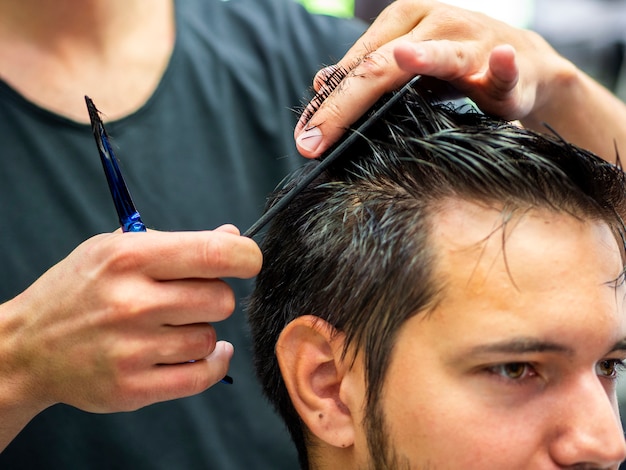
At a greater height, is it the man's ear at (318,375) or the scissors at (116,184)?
the scissors at (116,184)

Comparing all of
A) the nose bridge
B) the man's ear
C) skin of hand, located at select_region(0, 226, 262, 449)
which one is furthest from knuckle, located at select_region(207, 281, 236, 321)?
the nose bridge

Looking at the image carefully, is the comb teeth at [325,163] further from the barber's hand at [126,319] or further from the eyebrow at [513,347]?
the eyebrow at [513,347]

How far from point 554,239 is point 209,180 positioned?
0.75 m

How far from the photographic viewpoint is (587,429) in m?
0.99

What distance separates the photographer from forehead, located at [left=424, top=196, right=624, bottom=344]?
100 cm

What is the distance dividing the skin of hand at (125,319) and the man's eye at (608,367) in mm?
566

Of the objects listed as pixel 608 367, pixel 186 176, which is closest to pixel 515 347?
pixel 608 367

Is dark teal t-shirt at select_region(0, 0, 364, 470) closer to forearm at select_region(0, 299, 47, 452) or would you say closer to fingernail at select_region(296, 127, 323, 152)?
forearm at select_region(0, 299, 47, 452)

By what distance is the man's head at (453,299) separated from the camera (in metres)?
1.00

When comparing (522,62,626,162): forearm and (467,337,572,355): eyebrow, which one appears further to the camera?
(522,62,626,162): forearm

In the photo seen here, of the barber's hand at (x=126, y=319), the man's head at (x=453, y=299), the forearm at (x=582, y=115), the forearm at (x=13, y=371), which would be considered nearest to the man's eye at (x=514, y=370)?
the man's head at (x=453, y=299)

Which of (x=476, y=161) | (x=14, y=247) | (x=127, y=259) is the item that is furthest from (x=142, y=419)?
(x=476, y=161)

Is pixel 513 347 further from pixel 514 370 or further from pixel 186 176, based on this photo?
pixel 186 176

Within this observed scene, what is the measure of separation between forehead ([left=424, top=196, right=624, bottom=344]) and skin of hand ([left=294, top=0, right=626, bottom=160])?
8.1 inches
